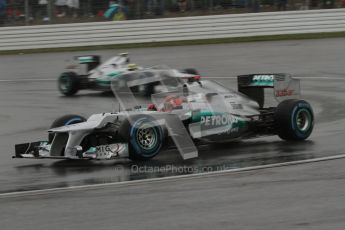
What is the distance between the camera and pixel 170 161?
9.89 meters

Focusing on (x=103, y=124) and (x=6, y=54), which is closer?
(x=103, y=124)

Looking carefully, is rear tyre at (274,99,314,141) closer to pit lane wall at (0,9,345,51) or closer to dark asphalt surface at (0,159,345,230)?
dark asphalt surface at (0,159,345,230)

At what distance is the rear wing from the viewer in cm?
1123

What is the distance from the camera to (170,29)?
27031 mm

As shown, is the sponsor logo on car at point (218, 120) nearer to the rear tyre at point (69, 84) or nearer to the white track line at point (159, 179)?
the white track line at point (159, 179)

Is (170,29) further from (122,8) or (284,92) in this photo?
(284,92)

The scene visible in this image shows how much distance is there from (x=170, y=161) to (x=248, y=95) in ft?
7.09

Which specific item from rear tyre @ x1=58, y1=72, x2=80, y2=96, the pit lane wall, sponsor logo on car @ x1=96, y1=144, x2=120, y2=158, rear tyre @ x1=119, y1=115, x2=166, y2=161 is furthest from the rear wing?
the pit lane wall

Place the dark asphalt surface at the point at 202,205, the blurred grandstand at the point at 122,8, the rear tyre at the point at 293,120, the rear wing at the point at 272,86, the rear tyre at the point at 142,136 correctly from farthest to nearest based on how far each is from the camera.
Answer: the blurred grandstand at the point at 122,8
the rear wing at the point at 272,86
the rear tyre at the point at 293,120
the rear tyre at the point at 142,136
the dark asphalt surface at the point at 202,205

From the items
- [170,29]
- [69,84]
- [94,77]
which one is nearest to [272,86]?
[94,77]

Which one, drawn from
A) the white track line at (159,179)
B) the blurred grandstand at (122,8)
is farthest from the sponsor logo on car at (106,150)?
the blurred grandstand at (122,8)

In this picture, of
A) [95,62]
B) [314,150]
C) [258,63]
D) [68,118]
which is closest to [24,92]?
[95,62]

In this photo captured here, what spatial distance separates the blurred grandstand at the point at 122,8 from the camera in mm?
26812

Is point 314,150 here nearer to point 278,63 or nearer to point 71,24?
point 278,63
